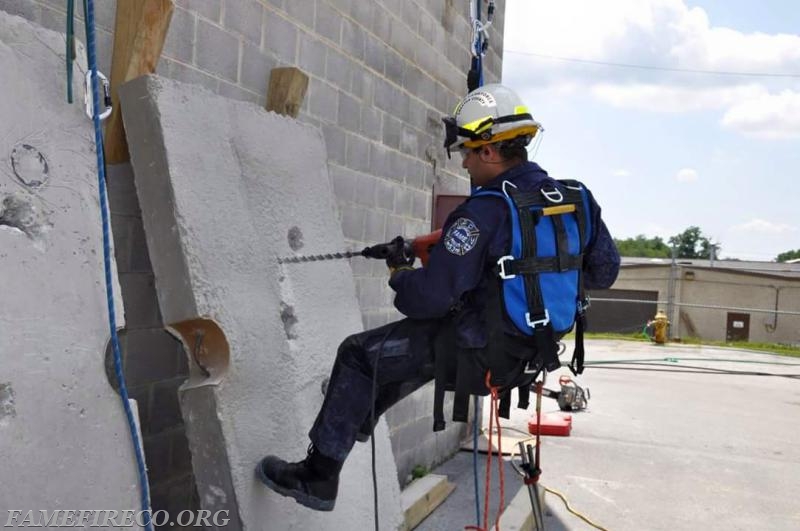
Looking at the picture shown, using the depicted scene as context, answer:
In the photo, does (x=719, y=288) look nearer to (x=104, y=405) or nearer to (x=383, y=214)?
(x=383, y=214)

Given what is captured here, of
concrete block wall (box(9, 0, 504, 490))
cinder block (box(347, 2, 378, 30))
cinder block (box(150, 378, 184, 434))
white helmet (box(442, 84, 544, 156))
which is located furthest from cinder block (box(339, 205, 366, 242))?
cinder block (box(150, 378, 184, 434))

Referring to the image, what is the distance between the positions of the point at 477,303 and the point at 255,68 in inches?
68.5

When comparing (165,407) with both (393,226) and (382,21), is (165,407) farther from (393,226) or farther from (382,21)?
(382,21)

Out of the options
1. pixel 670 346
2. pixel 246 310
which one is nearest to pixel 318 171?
pixel 246 310

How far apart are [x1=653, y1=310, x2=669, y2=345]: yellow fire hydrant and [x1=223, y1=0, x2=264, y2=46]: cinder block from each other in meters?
19.1

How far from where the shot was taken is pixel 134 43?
3059mm

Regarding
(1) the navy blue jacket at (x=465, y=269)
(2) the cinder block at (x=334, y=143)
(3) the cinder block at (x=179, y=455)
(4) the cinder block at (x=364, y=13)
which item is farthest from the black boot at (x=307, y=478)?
(4) the cinder block at (x=364, y=13)

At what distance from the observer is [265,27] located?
4.16 meters

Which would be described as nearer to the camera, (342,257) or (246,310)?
(246,310)

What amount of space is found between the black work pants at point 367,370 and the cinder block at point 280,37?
5.57 feet

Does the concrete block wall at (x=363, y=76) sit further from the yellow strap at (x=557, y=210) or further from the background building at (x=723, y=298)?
the background building at (x=723, y=298)

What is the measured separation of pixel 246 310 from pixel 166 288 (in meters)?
0.42

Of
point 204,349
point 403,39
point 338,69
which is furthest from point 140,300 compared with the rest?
point 403,39

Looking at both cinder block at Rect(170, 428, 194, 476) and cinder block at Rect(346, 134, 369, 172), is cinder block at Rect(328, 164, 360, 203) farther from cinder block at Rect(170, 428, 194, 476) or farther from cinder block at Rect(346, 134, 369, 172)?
cinder block at Rect(170, 428, 194, 476)
